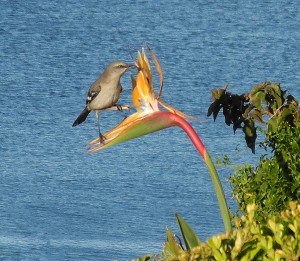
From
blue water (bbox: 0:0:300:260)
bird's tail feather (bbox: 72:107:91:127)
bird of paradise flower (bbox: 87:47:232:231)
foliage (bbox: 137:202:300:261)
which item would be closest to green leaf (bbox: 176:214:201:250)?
bird of paradise flower (bbox: 87:47:232:231)

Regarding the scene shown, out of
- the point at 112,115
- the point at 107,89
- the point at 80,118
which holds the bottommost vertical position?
the point at 112,115

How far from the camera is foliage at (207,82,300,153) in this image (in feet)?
8.82

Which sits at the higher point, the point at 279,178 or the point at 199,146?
the point at 199,146

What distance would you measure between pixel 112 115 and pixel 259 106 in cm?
240

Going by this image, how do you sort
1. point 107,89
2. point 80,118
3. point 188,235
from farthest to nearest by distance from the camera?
point 80,118
point 107,89
point 188,235

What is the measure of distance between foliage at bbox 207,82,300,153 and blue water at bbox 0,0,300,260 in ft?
2.87

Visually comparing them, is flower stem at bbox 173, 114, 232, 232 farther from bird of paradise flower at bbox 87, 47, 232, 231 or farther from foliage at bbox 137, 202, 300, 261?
foliage at bbox 137, 202, 300, 261

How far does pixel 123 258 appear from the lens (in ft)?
12.0

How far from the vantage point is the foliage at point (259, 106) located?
106 inches

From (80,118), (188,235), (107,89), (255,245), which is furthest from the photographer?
(80,118)

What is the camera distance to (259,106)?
8.91 feet

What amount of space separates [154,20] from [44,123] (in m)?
1.34

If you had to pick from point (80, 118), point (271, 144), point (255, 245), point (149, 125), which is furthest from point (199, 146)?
point (80, 118)

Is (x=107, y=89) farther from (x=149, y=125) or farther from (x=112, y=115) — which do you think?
(x=112, y=115)
